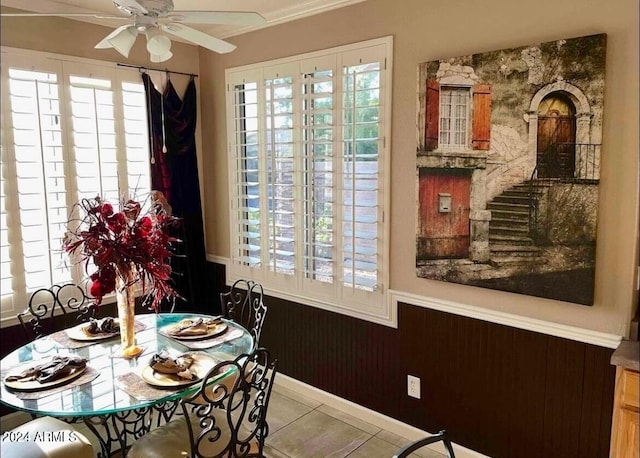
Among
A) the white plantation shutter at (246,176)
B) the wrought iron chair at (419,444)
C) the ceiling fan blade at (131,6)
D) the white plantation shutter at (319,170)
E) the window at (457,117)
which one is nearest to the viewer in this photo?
the wrought iron chair at (419,444)

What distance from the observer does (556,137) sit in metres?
2.27

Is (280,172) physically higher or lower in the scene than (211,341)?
higher

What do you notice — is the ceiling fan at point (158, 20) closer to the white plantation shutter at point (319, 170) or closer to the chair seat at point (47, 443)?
the white plantation shutter at point (319, 170)

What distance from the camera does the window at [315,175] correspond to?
2.98 metres

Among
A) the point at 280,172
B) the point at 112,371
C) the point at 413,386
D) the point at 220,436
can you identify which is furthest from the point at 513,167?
the point at 112,371

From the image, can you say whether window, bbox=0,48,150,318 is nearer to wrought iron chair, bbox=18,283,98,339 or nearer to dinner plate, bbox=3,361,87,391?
wrought iron chair, bbox=18,283,98,339

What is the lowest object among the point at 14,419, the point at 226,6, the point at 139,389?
the point at 14,419

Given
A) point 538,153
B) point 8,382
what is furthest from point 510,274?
point 8,382

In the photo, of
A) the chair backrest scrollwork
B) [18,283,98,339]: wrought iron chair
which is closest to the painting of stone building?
the chair backrest scrollwork

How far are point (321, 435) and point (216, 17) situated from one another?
7.99 feet

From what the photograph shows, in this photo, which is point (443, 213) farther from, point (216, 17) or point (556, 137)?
point (216, 17)

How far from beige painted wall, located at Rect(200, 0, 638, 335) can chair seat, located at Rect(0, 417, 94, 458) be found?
1818mm

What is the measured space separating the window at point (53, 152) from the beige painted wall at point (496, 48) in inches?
40.8

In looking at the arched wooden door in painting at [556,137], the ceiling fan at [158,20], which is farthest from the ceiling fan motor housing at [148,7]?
the arched wooden door in painting at [556,137]
